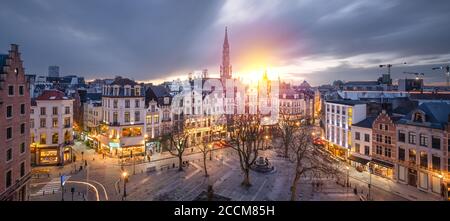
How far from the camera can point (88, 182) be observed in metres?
28.1

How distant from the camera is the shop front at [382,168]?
99.1 ft

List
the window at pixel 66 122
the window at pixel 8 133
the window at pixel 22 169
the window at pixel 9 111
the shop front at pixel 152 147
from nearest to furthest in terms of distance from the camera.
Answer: the window at pixel 8 133 < the window at pixel 9 111 < the window at pixel 22 169 < the window at pixel 66 122 < the shop front at pixel 152 147

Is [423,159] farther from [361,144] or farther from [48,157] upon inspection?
[48,157]

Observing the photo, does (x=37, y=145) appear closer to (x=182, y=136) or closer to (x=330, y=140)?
(x=182, y=136)

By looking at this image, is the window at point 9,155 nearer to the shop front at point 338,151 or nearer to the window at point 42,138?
the window at point 42,138

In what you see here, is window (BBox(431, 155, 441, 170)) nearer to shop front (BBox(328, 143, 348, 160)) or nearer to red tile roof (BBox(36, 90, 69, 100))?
shop front (BBox(328, 143, 348, 160))

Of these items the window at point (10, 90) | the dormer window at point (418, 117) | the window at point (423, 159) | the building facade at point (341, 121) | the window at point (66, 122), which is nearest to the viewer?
the window at point (10, 90)

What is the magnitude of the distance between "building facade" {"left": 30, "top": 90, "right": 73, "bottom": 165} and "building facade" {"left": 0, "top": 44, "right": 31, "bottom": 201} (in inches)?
507

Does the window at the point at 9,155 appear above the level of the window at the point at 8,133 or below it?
below

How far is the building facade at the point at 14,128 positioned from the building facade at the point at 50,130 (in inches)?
507

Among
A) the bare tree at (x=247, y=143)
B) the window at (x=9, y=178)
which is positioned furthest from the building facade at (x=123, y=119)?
the window at (x=9, y=178)

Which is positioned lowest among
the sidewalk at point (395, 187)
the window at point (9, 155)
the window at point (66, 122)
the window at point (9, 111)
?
the sidewalk at point (395, 187)

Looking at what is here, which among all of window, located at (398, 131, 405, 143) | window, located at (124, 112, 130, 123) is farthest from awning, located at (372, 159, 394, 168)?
window, located at (124, 112, 130, 123)
